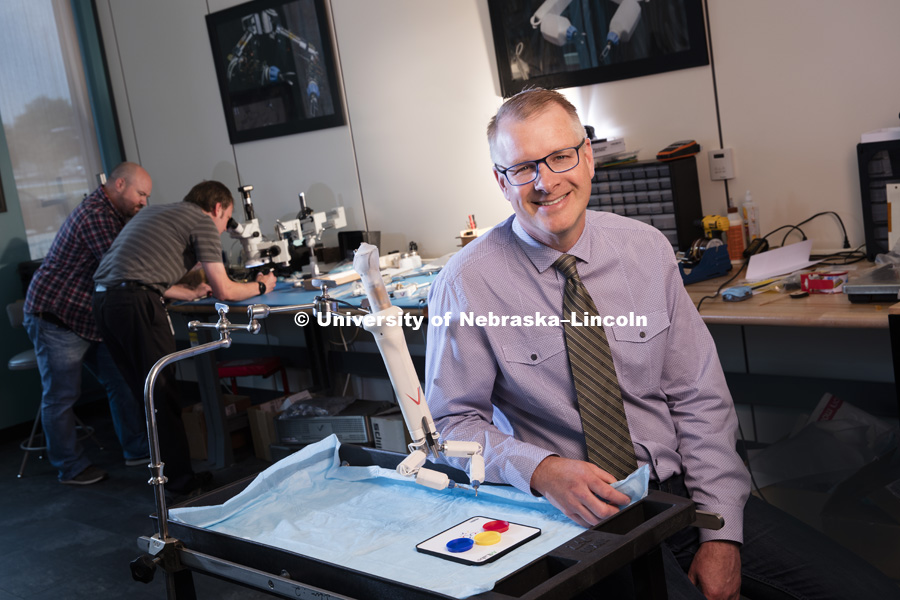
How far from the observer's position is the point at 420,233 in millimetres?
4172

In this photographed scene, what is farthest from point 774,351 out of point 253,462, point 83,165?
point 83,165

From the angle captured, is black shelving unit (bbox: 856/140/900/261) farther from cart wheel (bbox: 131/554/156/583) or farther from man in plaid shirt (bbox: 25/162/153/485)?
man in plaid shirt (bbox: 25/162/153/485)

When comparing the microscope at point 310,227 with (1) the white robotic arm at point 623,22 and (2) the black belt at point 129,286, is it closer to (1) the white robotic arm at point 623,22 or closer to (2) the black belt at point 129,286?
(2) the black belt at point 129,286

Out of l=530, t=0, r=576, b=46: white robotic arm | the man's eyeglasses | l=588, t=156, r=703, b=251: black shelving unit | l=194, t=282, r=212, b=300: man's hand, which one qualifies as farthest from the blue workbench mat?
l=194, t=282, r=212, b=300: man's hand

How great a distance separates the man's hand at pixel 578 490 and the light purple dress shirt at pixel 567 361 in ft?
0.52

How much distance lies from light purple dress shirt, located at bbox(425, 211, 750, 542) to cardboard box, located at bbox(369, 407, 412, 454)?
186 cm

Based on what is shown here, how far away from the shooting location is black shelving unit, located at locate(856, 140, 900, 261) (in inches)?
103

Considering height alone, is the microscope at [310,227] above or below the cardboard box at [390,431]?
above

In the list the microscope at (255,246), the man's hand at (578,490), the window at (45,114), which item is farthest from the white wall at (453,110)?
the man's hand at (578,490)

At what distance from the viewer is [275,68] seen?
4477mm

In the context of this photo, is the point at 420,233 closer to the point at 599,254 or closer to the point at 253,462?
the point at 253,462

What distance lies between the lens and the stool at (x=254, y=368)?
440 centimetres

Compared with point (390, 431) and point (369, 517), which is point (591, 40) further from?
point (369, 517)

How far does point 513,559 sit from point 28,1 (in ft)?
17.1
